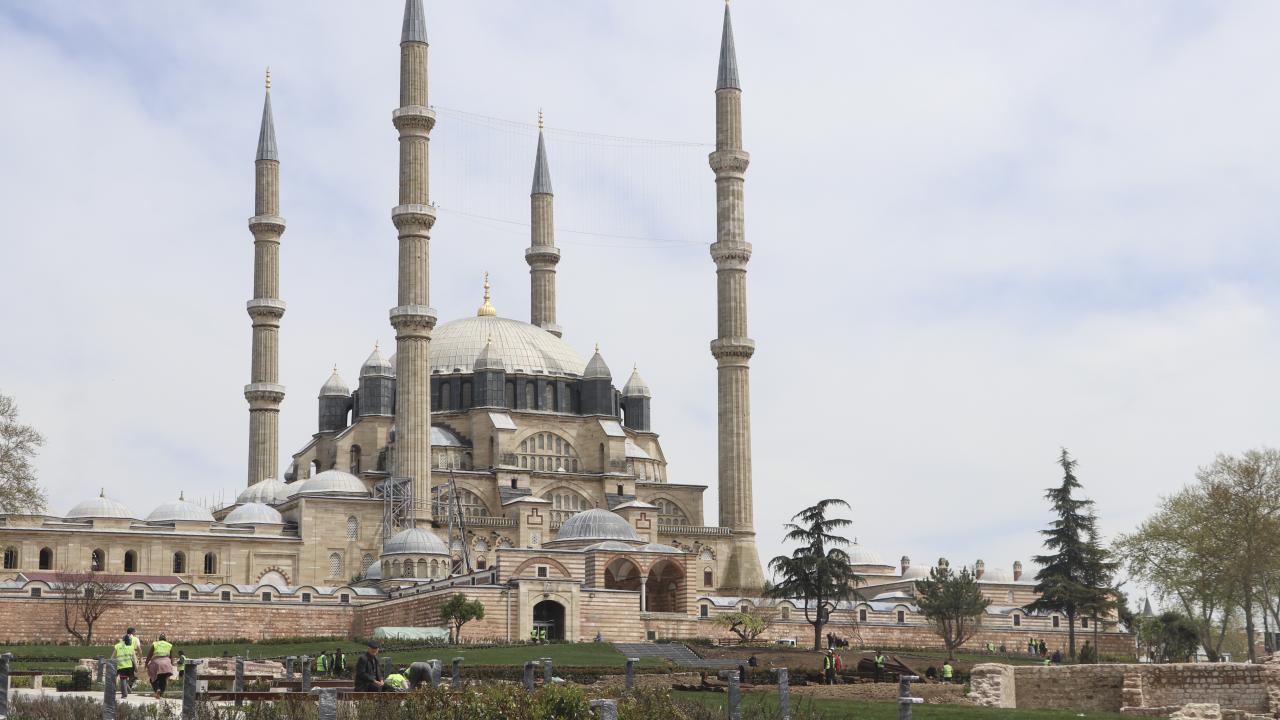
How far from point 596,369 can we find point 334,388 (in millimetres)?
9996

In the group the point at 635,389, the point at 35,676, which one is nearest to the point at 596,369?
the point at 635,389

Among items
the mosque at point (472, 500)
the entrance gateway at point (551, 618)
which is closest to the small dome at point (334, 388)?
the mosque at point (472, 500)

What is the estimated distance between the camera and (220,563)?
54.4m

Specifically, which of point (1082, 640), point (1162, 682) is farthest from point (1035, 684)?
point (1082, 640)

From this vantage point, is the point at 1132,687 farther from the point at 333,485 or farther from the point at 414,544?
the point at 333,485

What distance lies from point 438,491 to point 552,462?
5.38 metres

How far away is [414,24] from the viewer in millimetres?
56500

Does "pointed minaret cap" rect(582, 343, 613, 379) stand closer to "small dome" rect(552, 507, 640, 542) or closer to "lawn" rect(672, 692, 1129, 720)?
"small dome" rect(552, 507, 640, 542)

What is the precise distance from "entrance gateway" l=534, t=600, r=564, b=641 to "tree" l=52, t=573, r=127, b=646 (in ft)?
36.1

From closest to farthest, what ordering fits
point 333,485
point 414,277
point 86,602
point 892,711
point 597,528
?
point 892,711 → point 86,602 → point 597,528 → point 414,277 → point 333,485

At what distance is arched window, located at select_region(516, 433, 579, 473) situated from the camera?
6238cm

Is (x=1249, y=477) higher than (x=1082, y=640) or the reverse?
higher

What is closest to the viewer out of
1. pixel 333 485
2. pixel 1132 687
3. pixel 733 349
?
pixel 1132 687

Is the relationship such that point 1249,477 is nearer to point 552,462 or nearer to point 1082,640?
point 1082,640
